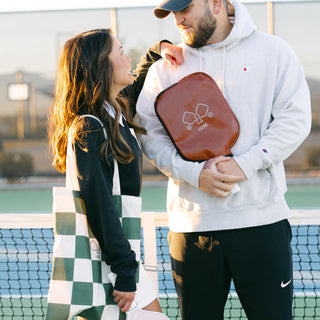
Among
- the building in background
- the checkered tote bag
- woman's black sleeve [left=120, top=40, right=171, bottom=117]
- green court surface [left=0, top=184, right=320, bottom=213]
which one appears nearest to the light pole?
the building in background

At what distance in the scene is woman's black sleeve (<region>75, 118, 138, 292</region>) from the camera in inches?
76.0

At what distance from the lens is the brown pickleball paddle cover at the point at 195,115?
7.48 feet

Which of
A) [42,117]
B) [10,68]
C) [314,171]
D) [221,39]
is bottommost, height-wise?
[314,171]

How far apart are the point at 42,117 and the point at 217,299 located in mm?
13024

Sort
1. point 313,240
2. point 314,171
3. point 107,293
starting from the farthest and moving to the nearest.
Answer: point 314,171 → point 313,240 → point 107,293

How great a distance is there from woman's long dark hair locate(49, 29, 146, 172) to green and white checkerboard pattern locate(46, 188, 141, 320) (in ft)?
0.80

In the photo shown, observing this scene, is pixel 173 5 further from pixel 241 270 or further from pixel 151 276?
pixel 151 276

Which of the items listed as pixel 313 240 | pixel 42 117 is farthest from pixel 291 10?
pixel 313 240

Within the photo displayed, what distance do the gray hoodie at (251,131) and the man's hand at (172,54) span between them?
4.2 inches

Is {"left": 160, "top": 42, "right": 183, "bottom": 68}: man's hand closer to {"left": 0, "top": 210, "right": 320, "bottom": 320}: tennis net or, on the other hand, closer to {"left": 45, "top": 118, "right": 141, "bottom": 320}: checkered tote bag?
{"left": 45, "top": 118, "right": 141, "bottom": 320}: checkered tote bag

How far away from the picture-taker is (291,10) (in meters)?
14.5

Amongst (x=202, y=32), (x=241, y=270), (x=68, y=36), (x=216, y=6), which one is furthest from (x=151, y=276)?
(x=68, y=36)

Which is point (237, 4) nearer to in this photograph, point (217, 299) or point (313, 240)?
point (217, 299)

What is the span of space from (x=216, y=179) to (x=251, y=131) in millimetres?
264
